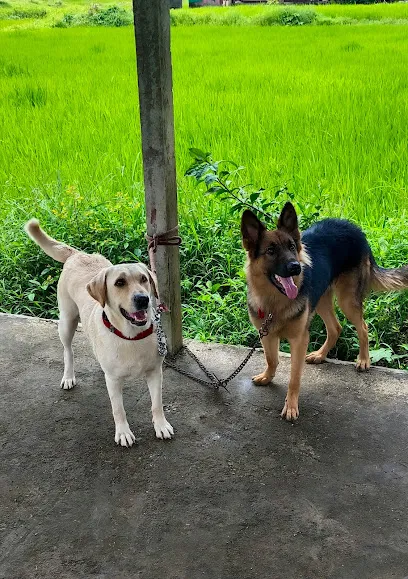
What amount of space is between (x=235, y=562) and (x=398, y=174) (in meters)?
3.75

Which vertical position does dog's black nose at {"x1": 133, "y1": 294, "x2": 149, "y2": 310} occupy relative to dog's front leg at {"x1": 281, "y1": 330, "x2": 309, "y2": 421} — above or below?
above

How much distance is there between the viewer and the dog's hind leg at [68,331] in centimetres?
315

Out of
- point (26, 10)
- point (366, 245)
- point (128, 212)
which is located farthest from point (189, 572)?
point (26, 10)

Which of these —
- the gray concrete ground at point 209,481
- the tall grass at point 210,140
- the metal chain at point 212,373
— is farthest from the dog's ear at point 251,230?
the tall grass at point 210,140

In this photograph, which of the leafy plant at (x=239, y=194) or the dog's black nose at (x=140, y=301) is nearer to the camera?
the dog's black nose at (x=140, y=301)

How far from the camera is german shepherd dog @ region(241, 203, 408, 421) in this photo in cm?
277

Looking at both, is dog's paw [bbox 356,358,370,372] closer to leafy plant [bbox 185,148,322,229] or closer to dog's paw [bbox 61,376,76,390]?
leafy plant [bbox 185,148,322,229]

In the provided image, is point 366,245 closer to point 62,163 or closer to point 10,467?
point 10,467

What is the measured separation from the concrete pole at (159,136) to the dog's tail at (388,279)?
1197 millimetres

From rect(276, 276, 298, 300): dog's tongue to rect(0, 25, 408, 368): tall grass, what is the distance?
113 centimetres

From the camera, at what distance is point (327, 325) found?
3.50 metres

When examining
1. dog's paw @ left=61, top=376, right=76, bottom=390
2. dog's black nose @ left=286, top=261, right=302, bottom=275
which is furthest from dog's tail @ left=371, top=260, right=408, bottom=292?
dog's paw @ left=61, top=376, right=76, bottom=390

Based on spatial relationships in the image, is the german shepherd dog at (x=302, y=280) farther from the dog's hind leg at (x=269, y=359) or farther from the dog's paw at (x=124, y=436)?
the dog's paw at (x=124, y=436)

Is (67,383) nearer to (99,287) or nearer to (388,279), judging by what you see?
(99,287)
